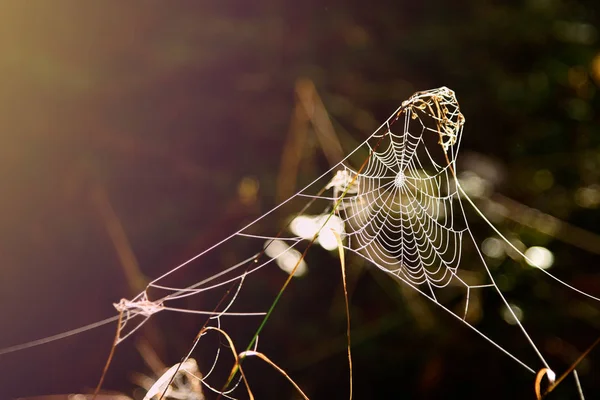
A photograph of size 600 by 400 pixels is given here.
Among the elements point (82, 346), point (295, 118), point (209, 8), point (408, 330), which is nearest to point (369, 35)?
point (295, 118)

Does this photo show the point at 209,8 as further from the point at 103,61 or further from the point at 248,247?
the point at 248,247

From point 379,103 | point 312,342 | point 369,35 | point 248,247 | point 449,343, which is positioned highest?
point 369,35

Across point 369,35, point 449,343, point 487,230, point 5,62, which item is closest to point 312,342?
point 449,343

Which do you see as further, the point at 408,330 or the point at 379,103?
the point at 379,103

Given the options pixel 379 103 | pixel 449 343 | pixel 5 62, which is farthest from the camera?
pixel 379 103

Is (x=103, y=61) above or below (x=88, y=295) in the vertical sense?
above

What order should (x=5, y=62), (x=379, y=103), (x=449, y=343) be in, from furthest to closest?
(x=379, y=103)
(x=449, y=343)
(x=5, y=62)
